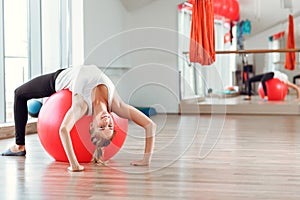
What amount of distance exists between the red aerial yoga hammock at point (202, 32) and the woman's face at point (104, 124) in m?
2.65

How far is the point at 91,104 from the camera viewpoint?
135 inches

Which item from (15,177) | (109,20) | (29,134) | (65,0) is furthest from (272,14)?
(15,177)

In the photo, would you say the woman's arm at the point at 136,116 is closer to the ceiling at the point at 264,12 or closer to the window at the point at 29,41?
the window at the point at 29,41

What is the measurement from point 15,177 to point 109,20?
4744 mm

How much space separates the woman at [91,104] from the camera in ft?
11.0

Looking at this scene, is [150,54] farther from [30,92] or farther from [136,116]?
[136,116]

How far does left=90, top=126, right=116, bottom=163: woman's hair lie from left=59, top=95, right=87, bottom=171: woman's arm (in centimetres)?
14

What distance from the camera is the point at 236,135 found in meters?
5.52

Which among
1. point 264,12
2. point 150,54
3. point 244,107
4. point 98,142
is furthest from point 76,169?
point 264,12

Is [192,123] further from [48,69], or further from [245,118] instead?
[48,69]

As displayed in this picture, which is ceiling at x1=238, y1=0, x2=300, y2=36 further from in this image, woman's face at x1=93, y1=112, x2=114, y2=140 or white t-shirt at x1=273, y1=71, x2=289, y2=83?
woman's face at x1=93, y1=112, x2=114, y2=140

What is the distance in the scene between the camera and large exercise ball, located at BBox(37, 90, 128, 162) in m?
3.49

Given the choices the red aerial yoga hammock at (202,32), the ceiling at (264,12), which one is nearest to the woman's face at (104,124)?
the red aerial yoga hammock at (202,32)

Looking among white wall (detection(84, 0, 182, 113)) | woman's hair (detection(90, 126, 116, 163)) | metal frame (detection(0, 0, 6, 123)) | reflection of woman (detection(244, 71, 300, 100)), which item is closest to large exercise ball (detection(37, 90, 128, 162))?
woman's hair (detection(90, 126, 116, 163))
